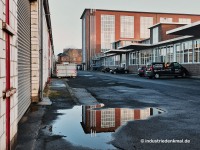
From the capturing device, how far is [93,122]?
701 centimetres

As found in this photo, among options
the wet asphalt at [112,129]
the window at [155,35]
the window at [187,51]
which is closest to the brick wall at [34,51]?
the wet asphalt at [112,129]

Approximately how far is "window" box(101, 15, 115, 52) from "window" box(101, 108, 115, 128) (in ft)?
288

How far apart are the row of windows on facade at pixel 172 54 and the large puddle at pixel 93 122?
2615 cm

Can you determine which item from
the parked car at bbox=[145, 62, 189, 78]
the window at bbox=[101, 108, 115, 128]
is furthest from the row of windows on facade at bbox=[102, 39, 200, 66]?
the window at bbox=[101, 108, 115, 128]

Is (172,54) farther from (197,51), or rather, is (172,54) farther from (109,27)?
(109,27)

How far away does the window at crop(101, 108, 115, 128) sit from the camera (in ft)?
22.0

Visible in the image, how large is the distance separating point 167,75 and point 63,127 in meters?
27.4

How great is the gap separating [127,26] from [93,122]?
9313 cm

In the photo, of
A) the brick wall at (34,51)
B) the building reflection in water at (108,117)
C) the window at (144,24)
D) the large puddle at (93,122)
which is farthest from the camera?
the window at (144,24)

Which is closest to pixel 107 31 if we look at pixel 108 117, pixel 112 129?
pixel 108 117

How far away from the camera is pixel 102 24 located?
3748 inches

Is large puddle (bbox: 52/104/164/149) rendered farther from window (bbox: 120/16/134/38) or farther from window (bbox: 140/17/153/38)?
window (bbox: 140/17/153/38)

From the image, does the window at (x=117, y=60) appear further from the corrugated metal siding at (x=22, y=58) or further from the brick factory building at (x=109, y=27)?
the corrugated metal siding at (x=22, y=58)

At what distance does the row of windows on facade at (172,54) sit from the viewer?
110 ft
